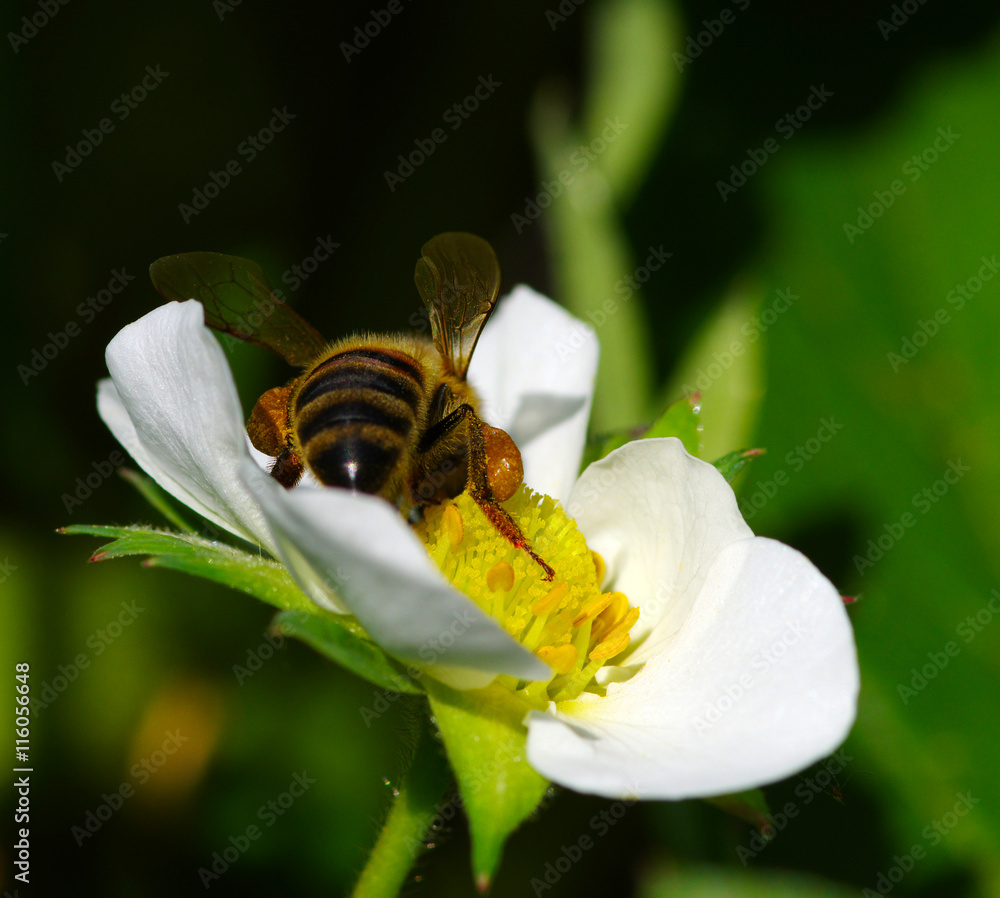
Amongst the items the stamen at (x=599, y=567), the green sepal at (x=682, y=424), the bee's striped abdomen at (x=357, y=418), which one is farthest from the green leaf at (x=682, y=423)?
the bee's striped abdomen at (x=357, y=418)

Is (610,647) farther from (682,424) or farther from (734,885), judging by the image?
(734,885)

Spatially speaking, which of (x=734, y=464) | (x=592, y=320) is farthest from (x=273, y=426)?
(x=592, y=320)

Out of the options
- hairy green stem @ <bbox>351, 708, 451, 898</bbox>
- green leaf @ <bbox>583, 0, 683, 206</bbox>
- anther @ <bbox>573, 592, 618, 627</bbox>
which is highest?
green leaf @ <bbox>583, 0, 683, 206</bbox>

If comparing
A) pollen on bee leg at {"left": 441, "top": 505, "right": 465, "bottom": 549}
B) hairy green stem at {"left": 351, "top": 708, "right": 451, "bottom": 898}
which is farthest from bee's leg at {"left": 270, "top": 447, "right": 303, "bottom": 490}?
hairy green stem at {"left": 351, "top": 708, "right": 451, "bottom": 898}

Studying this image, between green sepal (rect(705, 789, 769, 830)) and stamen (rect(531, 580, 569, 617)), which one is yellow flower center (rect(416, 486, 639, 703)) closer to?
stamen (rect(531, 580, 569, 617))

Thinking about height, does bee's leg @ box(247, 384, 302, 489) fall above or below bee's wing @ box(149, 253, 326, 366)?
below

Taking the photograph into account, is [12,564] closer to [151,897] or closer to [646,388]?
[151,897]

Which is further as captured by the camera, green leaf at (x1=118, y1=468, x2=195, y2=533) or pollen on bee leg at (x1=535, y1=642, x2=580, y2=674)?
green leaf at (x1=118, y1=468, x2=195, y2=533)
